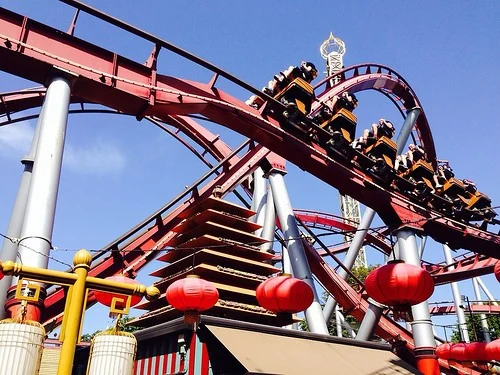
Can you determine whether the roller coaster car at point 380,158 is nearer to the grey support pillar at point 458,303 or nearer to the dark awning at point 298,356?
the dark awning at point 298,356

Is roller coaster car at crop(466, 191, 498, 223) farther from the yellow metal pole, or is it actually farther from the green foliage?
the yellow metal pole

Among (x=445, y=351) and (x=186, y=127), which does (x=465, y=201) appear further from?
(x=186, y=127)

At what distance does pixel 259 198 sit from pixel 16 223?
8.49 metres

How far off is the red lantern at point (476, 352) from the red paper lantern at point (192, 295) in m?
9.01

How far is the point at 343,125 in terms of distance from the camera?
1334 cm

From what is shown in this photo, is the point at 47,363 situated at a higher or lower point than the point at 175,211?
lower

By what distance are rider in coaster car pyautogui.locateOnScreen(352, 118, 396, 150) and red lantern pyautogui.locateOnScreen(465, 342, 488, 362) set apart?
6233mm

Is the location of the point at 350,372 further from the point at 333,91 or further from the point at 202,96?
the point at 333,91

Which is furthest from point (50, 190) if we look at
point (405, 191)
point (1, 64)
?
point (405, 191)

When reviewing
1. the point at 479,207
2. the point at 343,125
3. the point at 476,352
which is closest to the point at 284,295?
the point at 343,125

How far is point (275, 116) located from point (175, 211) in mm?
3476

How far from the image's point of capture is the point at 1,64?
8125 mm

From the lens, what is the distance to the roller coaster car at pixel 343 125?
1309 centimetres

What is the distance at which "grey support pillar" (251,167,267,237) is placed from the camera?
14.8 m
